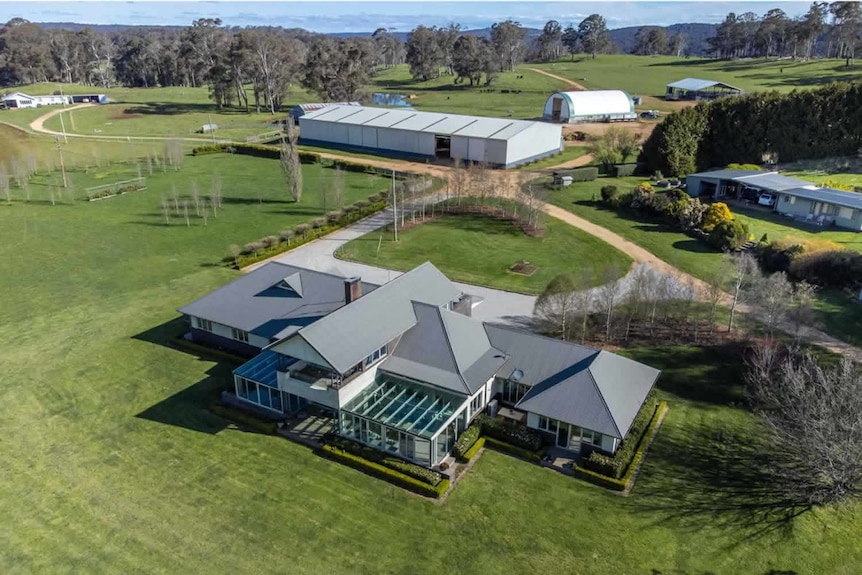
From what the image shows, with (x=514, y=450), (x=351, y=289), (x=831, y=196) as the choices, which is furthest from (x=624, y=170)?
(x=514, y=450)

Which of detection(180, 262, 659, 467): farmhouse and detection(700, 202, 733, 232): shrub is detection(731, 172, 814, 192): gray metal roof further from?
detection(180, 262, 659, 467): farmhouse

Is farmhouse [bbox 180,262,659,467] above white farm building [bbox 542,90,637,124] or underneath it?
underneath

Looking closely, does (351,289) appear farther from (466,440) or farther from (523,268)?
(523,268)

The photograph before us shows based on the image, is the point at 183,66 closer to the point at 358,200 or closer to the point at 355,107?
the point at 355,107

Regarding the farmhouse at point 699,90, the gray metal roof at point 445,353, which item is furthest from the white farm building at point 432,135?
the farmhouse at point 699,90

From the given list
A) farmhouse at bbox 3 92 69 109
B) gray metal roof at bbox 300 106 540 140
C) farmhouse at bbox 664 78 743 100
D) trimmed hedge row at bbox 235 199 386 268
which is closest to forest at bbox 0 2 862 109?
gray metal roof at bbox 300 106 540 140

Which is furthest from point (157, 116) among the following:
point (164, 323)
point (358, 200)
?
point (164, 323)
